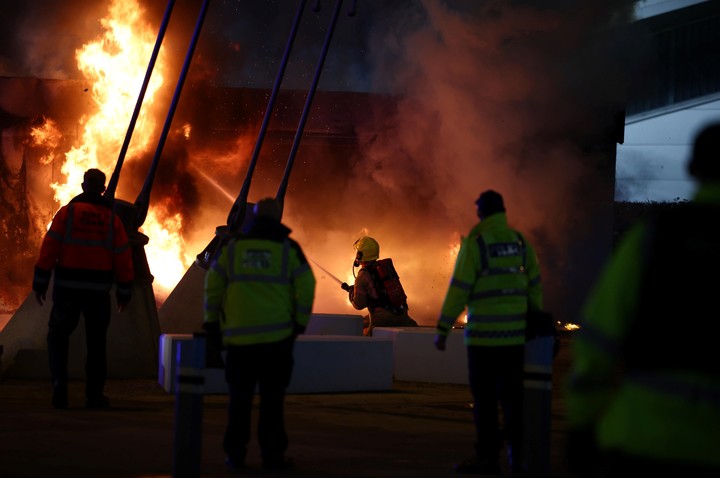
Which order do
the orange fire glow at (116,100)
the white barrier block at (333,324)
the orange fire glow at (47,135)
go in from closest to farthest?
the white barrier block at (333,324) < the orange fire glow at (116,100) < the orange fire glow at (47,135)

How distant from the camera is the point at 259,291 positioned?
645 centimetres

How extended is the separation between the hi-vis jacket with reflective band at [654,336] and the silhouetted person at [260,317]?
367 centimetres

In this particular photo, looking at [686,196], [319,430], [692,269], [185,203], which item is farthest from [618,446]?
[686,196]

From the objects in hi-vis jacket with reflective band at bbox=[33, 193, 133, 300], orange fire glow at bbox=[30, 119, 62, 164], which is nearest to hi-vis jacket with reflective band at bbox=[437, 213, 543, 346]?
hi-vis jacket with reflective band at bbox=[33, 193, 133, 300]

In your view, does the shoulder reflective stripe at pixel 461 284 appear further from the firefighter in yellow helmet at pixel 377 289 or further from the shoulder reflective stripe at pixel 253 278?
the firefighter in yellow helmet at pixel 377 289

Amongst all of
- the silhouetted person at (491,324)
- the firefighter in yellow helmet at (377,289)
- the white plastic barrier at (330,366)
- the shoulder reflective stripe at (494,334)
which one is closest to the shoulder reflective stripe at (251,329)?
the silhouetted person at (491,324)

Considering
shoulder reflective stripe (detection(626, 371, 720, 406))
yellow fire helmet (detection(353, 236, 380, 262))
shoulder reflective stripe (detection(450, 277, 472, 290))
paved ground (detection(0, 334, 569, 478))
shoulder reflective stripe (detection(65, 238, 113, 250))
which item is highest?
yellow fire helmet (detection(353, 236, 380, 262))

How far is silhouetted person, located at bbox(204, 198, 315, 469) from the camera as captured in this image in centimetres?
642

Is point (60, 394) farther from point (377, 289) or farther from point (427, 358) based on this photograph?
point (377, 289)

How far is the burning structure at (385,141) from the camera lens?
19359 mm

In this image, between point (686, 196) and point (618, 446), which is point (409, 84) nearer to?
point (686, 196)

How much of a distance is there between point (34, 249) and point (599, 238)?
955 centimetres

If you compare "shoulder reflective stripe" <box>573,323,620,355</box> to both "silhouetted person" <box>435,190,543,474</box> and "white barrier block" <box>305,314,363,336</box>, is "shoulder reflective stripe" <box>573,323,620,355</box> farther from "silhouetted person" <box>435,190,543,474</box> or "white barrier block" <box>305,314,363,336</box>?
"white barrier block" <box>305,314,363,336</box>

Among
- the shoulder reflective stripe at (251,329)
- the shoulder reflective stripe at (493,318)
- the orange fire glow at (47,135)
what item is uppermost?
the orange fire glow at (47,135)
